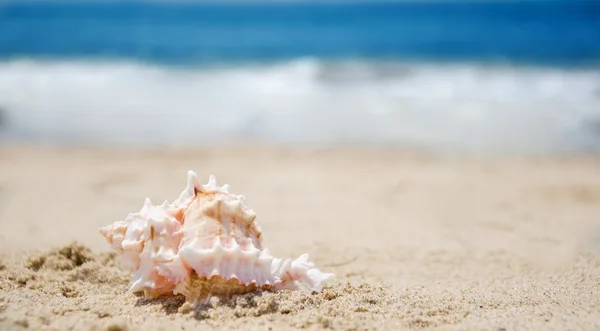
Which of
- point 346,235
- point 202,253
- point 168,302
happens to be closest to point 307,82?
point 346,235

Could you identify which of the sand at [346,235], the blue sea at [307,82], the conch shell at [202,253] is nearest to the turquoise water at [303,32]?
the blue sea at [307,82]

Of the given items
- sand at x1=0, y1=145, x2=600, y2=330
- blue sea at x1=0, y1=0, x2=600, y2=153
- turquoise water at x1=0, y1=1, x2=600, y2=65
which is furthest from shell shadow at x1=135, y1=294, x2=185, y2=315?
turquoise water at x1=0, y1=1, x2=600, y2=65

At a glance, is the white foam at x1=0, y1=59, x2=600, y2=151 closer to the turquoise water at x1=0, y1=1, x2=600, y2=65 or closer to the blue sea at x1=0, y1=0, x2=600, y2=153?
the blue sea at x1=0, y1=0, x2=600, y2=153

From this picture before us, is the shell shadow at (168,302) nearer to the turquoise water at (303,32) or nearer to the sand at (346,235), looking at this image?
the sand at (346,235)

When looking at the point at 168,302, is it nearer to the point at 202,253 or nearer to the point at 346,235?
the point at 202,253

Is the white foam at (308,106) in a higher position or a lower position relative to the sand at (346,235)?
higher

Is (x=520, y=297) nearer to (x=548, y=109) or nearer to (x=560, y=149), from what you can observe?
(x=560, y=149)

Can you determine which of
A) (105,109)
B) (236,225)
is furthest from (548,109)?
(236,225)
